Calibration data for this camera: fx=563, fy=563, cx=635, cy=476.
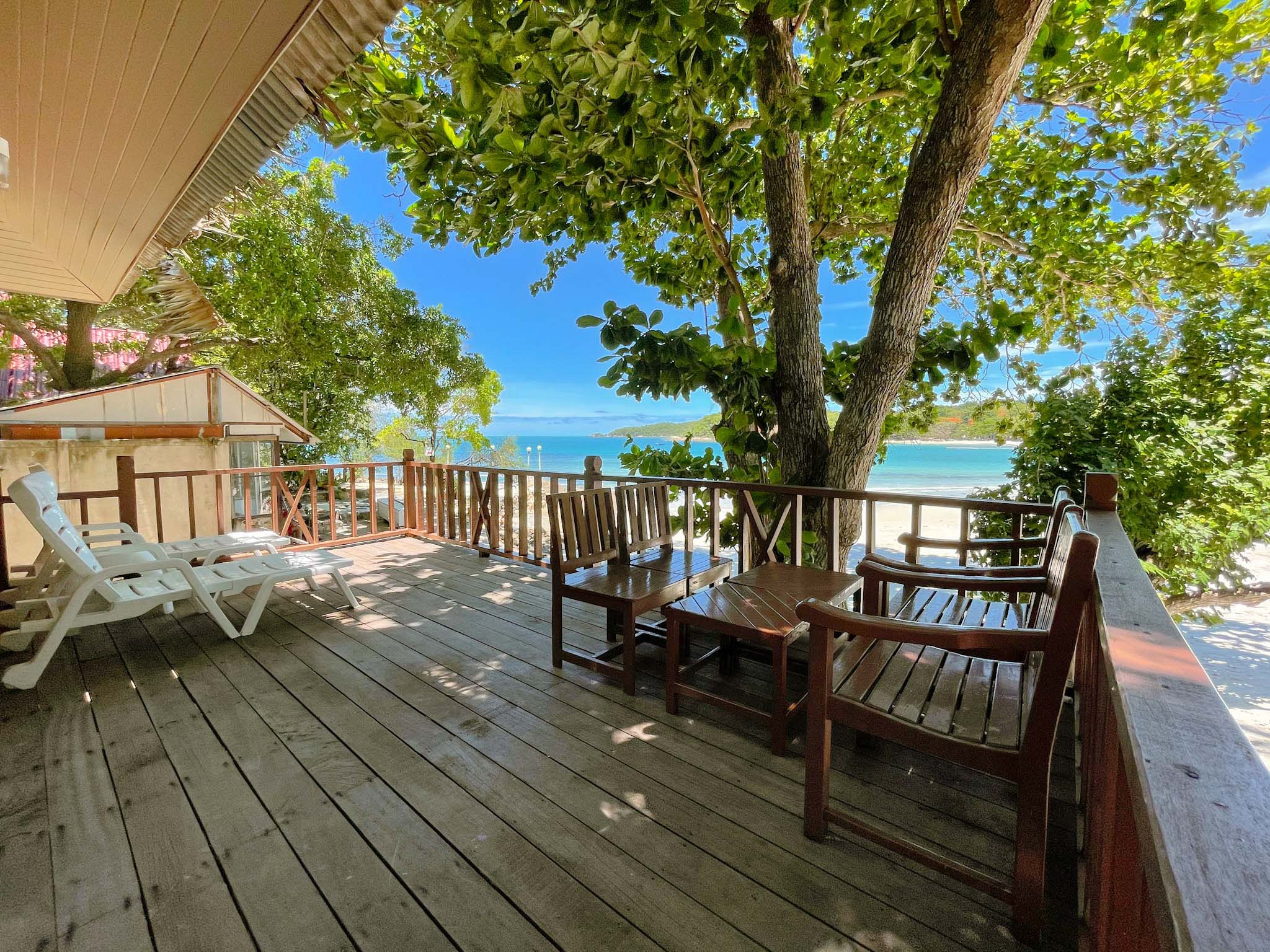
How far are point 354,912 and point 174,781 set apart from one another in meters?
1.06

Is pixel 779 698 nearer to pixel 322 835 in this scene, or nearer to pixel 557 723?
pixel 557 723

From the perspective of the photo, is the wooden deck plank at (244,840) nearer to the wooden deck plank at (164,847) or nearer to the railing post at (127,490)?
the wooden deck plank at (164,847)

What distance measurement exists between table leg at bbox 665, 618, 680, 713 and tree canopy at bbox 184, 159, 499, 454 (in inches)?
329

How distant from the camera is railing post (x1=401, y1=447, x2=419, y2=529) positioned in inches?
247

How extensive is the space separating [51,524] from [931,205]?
15.8ft

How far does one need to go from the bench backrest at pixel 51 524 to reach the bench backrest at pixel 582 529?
222cm

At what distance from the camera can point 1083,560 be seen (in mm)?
1272

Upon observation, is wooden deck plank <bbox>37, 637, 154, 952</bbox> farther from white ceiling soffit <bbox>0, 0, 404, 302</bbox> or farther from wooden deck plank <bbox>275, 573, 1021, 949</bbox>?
white ceiling soffit <bbox>0, 0, 404, 302</bbox>

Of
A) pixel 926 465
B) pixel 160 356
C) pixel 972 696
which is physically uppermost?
pixel 160 356

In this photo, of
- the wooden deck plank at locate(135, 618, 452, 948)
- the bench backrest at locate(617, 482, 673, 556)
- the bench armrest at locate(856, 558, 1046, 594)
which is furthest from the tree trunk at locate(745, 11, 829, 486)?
the wooden deck plank at locate(135, 618, 452, 948)

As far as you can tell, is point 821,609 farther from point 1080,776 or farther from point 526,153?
point 526,153

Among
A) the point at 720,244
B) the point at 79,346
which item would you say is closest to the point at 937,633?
the point at 720,244

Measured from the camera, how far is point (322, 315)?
1111 cm

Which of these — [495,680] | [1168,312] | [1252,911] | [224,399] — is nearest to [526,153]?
[495,680]
